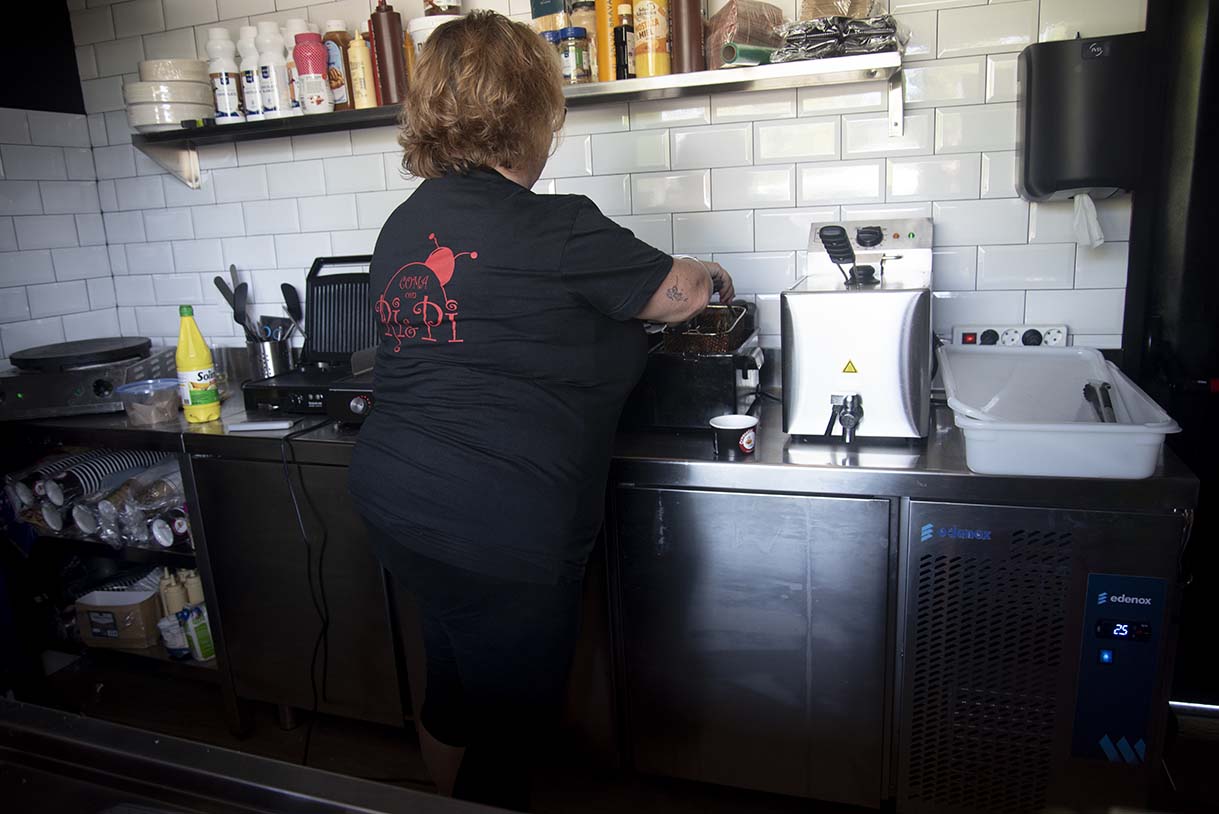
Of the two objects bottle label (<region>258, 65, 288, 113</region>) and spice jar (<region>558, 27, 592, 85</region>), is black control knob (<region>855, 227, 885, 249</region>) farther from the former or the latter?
bottle label (<region>258, 65, 288, 113</region>)

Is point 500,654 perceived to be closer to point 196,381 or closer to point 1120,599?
point 1120,599

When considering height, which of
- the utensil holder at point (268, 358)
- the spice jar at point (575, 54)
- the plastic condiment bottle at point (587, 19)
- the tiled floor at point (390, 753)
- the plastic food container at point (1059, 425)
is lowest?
the tiled floor at point (390, 753)

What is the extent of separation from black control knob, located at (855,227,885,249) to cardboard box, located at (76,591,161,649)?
87.0 inches

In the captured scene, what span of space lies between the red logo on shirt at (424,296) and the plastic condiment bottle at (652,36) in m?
0.89

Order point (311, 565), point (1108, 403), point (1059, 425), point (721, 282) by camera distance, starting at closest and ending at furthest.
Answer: point (1059, 425) < point (1108, 403) < point (721, 282) < point (311, 565)

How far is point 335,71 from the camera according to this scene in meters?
2.38

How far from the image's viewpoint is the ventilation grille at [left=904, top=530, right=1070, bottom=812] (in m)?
1.65

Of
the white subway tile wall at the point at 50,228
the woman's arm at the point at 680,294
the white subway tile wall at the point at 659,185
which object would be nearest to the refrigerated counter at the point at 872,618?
the woman's arm at the point at 680,294

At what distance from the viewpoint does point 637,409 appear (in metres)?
1.97

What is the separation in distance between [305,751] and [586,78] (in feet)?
6.16

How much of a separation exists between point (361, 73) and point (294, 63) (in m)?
0.22

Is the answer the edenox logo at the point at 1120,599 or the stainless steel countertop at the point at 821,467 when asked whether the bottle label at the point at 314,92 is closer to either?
the stainless steel countertop at the point at 821,467

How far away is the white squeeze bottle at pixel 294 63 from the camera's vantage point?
7.92 ft

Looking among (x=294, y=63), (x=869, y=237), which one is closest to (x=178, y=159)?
(x=294, y=63)
